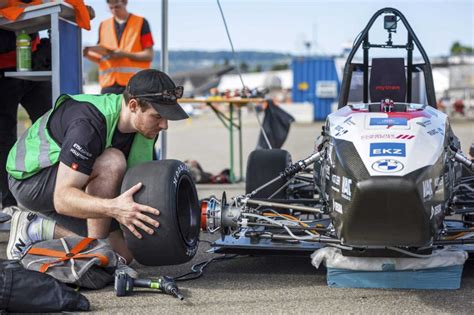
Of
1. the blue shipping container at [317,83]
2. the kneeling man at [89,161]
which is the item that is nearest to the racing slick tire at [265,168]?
the kneeling man at [89,161]

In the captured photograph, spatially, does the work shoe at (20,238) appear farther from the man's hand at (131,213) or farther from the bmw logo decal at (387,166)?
the bmw logo decal at (387,166)

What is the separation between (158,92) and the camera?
14.0ft

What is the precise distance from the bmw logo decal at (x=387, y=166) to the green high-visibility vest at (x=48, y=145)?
1.47 metres

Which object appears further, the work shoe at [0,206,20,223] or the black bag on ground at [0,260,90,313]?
the work shoe at [0,206,20,223]

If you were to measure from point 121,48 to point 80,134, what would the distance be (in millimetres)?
3921

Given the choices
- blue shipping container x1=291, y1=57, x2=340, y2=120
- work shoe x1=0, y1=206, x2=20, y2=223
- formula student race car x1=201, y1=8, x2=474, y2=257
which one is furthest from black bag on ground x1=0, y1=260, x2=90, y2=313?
blue shipping container x1=291, y1=57, x2=340, y2=120

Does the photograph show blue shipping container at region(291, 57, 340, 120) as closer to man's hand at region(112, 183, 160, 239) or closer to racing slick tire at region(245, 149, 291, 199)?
racing slick tire at region(245, 149, 291, 199)

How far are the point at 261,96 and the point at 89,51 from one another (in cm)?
246

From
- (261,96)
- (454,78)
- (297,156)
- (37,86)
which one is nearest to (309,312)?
(37,86)

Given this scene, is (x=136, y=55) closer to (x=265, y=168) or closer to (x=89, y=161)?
(x=265, y=168)

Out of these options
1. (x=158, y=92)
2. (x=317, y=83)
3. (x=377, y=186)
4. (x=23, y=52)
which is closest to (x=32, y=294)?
(x=158, y=92)

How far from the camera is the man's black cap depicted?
14.0ft

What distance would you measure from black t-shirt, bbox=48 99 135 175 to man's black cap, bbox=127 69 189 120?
0.78ft

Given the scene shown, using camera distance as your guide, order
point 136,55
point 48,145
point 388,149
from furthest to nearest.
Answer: point 136,55 < point 48,145 < point 388,149
